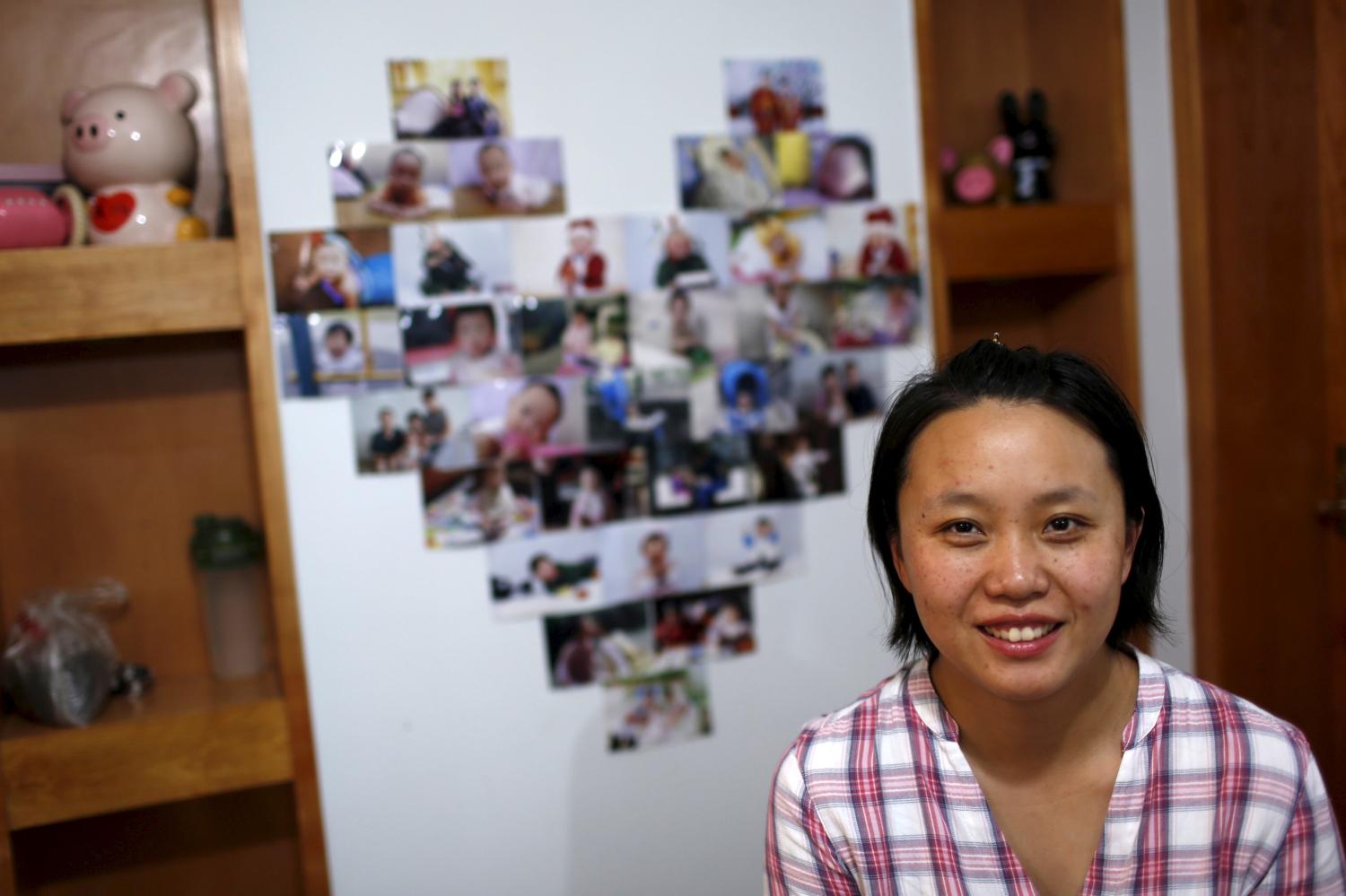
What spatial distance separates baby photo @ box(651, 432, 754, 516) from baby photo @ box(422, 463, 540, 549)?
0.23 meters

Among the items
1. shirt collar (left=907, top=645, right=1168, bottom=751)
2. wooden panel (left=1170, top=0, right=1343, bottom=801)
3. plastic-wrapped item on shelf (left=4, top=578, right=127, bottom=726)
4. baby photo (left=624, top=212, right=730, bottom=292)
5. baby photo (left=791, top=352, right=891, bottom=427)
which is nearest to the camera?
shirt collar (left=907, top=645, right=1168, bottom=751)

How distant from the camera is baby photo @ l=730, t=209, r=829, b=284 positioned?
6.49 ft

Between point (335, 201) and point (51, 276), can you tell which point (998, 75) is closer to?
point (335, 201)

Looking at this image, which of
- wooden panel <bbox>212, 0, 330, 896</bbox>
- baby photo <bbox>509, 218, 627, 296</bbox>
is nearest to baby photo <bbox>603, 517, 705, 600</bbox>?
baby photo <bbox>509, 218, 627, 296</bbox>

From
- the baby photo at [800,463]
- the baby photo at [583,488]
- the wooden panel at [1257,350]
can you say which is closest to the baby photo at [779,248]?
the baby photo at [800,463]

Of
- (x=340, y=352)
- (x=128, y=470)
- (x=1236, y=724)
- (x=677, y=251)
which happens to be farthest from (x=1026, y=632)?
(x=128, y=470)

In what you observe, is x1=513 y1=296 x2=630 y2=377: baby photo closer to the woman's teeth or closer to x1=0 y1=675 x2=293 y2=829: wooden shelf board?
x1=0 y1=675 x2=293 y2=829: wooden shelf board

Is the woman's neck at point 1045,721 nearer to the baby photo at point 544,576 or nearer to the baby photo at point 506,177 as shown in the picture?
the baby photo at point 544,576

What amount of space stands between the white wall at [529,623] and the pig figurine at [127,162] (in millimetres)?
137

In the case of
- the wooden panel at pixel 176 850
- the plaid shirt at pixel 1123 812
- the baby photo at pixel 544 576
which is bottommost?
the wooden panel at pixel 176 850

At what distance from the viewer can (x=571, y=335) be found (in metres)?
1.90

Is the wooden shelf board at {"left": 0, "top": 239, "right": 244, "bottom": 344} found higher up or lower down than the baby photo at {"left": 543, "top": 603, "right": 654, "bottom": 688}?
higher up

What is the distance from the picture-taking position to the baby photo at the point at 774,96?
1952 mm

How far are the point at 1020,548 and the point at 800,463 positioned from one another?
3.14ft
